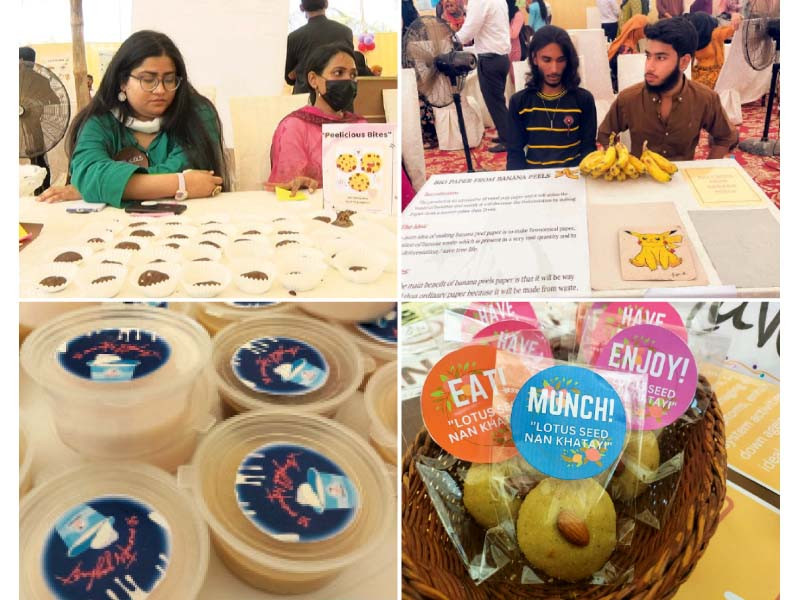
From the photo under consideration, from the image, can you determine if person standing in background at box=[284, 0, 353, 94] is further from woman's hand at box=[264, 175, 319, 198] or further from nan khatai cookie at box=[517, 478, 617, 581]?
nan khatai cookie at box=[517, 478, 617, 581]

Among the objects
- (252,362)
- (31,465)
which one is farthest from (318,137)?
(31,465)

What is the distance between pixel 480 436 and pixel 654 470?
261 millimetres

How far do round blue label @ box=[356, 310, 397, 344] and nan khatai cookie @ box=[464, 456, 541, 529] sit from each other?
10.2 inches

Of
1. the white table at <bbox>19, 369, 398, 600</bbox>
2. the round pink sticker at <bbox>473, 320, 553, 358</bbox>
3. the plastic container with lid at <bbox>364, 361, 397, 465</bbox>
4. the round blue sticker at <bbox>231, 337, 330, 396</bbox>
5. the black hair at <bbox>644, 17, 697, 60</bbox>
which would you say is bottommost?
the white table at <bbox>19, 369, 398, 600</bbox>

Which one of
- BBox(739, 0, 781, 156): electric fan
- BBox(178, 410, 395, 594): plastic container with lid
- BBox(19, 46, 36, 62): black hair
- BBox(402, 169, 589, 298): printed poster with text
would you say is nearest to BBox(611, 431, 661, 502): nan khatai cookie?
BBox(402, 169, 589, 298): printed poster with text

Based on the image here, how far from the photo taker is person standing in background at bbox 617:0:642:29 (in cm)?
123

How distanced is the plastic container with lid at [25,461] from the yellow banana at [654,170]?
1163 mm

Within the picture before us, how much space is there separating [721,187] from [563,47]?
0.37m

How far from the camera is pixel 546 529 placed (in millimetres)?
982

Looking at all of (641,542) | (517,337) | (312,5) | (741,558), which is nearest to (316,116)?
(312,5)

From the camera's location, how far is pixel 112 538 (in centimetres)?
111

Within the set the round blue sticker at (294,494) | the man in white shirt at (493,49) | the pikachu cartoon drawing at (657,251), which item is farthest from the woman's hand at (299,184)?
the pikachu cartoon drawing at (657,251)

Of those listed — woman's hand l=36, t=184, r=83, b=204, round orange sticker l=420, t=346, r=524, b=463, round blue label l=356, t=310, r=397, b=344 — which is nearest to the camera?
round orange sticker l=420, t=346, r=524, b=463

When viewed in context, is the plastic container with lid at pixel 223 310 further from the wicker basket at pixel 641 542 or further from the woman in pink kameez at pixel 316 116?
the wicker basket at pixel 641 542
